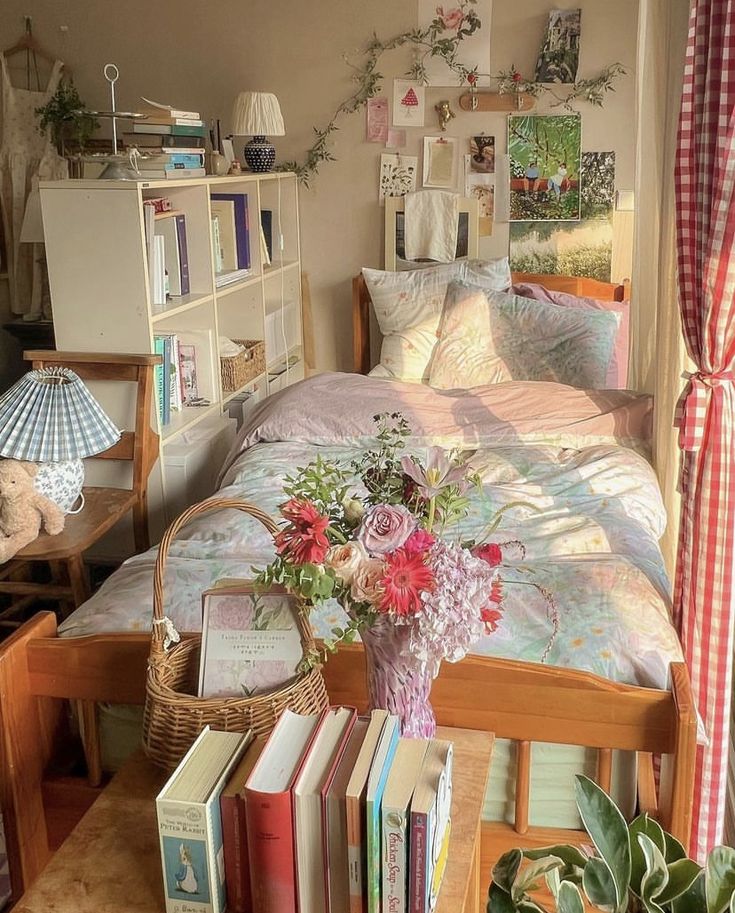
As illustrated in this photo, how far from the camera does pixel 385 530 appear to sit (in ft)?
3.66

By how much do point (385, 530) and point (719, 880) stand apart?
0.50m

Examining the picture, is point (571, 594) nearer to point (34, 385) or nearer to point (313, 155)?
point (34, 385)

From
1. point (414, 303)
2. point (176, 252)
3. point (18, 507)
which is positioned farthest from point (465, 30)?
point (18, 507)

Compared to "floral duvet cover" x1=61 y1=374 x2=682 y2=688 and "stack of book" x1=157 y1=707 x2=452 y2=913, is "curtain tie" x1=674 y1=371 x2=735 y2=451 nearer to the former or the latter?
"floral duvet cover" x1=61 y1=374 x2=682 y2=688

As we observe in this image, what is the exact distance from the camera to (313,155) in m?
3.78

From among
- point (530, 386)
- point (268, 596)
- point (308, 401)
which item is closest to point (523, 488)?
point (530, 386)

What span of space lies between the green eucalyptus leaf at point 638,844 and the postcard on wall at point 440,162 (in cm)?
313

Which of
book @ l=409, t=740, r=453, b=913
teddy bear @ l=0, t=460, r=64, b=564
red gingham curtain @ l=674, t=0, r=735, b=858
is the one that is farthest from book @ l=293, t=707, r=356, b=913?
teddy bear @ l=0, t=460, r=64, b=564

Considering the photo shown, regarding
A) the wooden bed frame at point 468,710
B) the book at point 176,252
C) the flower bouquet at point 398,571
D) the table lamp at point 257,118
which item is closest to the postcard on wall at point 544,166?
the table lamp at point 257,118

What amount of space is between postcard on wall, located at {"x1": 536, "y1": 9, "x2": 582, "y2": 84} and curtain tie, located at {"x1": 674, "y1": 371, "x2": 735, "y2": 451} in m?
1.97

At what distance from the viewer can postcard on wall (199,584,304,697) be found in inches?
51.6

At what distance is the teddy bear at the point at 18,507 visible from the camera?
2.34 metres

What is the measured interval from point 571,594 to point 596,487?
0.68 meters

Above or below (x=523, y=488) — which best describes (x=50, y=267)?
above
